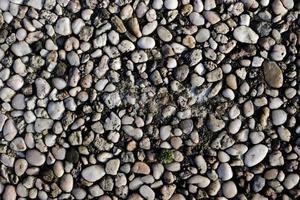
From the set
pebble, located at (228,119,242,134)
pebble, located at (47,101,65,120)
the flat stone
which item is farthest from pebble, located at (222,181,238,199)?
pebble, located at (47,101,65,120)

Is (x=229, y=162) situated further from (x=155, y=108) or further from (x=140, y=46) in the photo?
(x=140, y=46)

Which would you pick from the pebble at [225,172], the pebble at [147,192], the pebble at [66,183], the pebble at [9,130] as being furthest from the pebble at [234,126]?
the pebble at [9,130]

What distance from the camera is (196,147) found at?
163 centimetres

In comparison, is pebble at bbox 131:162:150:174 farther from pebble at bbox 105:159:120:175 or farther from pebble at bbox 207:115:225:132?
pebble at bbox 207:115:225:132

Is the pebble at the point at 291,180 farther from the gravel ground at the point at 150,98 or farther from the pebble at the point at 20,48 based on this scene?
the pebble at the point at 20,48

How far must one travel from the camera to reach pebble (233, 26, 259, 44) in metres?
1.63

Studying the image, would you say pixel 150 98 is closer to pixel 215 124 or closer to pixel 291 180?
pixel 215 124

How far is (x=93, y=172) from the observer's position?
1.63m

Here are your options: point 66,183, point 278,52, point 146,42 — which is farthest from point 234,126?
point 66,183

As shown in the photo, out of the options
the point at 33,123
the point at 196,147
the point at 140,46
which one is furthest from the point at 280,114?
the point at 33,123

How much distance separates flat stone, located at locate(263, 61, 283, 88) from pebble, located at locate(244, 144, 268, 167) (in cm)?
20

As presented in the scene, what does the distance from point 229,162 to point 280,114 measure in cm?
23

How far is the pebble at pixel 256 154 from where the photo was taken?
1.61 metres

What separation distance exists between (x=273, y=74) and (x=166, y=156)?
44 centimetres
